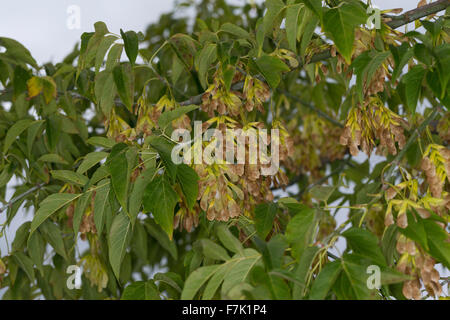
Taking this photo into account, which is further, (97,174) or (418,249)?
(97,174)

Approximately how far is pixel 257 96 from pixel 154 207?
0.72 feet

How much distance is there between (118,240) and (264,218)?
0.59ft

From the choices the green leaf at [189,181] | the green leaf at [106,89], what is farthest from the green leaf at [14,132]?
the green leaf at [189,181]

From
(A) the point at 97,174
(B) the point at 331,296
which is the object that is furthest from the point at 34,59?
(B) the point at 331,296

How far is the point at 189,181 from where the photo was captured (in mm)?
613

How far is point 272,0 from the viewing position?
72cm

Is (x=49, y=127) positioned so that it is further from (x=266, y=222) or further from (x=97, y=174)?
(x=266, y=222)

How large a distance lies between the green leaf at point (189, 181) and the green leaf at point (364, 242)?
0.54 ft

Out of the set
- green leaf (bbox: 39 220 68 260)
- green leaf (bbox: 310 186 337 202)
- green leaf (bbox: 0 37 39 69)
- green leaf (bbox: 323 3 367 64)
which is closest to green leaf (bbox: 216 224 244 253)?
green leaf (bbox: 310 186 337 202)

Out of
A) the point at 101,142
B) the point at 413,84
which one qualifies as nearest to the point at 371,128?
the point at 413,84

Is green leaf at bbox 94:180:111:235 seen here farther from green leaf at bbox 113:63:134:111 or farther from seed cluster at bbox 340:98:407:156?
seed cluster at bbox 340:98:407:156

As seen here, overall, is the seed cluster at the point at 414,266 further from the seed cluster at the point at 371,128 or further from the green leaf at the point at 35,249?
the green leaf at the point at 35,249

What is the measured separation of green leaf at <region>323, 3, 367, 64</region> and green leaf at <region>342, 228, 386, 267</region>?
0.59 ft

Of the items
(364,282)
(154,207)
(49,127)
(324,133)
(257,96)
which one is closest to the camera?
(364,282)
